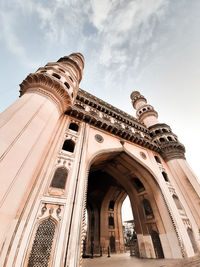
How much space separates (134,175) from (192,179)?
5673 mm

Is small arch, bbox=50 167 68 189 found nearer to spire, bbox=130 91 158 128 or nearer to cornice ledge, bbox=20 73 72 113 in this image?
cornice ledge, bbox=20 73 72 113

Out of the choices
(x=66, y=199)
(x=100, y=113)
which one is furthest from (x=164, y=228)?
(x=100, y=113)

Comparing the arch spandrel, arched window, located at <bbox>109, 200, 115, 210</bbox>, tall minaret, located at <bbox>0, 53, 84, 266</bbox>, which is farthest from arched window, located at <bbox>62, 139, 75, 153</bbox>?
arched window, located at <bbox>109, 200, 115, 210</bbox>

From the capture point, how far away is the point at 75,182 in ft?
23.4

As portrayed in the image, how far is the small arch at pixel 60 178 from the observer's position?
6703 mm

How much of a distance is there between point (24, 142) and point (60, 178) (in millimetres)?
2673

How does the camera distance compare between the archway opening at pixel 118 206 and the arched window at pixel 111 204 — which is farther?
the arched window at pixel 111 204

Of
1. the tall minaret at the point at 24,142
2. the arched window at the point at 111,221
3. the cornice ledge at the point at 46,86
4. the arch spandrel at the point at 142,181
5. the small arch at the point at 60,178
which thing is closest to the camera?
the tall minaret at the point at 24,142

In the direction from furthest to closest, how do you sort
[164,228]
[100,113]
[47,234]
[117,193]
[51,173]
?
[117,193]
[100,113]
[164,228]
[51,173]
[47,234]

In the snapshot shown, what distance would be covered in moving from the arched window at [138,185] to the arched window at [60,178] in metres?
8.34

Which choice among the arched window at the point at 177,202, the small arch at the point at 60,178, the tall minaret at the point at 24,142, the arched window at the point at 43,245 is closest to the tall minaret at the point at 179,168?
the arched window at the point at 177,202

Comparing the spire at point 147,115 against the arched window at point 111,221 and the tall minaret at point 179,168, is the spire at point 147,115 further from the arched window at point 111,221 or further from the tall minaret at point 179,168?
the arched window at point 111,221

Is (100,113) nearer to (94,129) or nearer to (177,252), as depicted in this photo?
(94,129)

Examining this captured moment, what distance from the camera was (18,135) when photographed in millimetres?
5996
